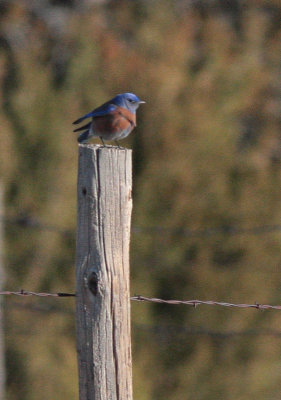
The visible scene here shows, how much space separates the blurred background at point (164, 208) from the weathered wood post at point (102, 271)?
4.11 meters

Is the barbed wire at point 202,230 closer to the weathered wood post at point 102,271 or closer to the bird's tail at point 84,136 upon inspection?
the bird's tail at point 84,136

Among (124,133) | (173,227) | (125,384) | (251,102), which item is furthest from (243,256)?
(125,384)

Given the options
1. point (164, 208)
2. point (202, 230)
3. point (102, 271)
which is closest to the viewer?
point (102, 271)

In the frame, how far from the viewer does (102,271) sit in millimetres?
3006

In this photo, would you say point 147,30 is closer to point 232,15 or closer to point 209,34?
point 209,34

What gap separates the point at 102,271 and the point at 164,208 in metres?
5.12

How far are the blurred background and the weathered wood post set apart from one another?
4108 millimetres

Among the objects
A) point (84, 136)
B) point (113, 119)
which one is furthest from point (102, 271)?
point (84, 136)

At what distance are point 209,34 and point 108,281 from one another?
6.31 meters

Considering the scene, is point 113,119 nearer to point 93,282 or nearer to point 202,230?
point 93,282

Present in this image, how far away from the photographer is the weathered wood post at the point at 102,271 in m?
3.00

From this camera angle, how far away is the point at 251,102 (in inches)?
348

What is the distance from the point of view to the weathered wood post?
300cm

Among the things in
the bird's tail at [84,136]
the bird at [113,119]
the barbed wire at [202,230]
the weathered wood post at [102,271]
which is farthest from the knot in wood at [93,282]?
the barbed wire at [202,230]
